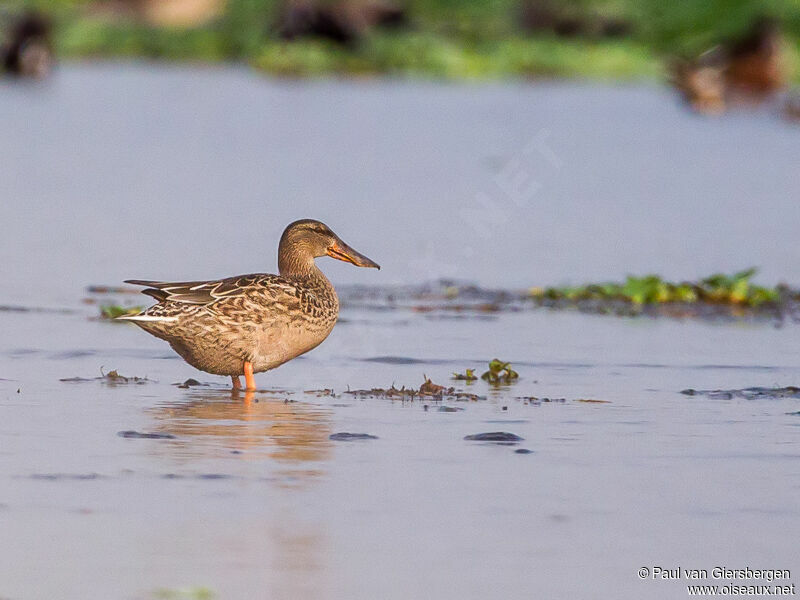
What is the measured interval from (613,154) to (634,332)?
13.4 metres

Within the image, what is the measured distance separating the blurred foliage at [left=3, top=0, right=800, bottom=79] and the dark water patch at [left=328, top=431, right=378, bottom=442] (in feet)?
97.6

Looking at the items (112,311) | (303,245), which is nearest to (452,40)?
(112,311)

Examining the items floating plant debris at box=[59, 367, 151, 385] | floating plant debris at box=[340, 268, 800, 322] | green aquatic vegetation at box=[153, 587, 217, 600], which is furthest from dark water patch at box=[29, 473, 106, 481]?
floating plant debris at box=[340, 268, 800, 322]

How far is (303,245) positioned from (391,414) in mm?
1797

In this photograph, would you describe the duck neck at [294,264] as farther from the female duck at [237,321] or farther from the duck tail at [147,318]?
the duck tail at [147,318]

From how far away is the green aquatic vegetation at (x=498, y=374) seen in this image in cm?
966

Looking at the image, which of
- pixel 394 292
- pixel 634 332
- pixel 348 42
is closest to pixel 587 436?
pixel 634 332

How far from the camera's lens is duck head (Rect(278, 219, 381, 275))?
1016 cm

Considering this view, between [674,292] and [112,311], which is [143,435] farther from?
[674,292]

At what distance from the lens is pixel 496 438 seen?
8.07m

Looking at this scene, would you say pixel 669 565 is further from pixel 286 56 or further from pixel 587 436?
pixel 286 56

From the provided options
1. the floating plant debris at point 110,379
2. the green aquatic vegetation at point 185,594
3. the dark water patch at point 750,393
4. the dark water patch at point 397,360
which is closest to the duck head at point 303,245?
the dark water patch at point 397,360

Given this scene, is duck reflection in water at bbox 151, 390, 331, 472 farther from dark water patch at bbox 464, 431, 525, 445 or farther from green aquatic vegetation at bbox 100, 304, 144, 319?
green aquatic vegetation at bbox 100, 304, 144, 319

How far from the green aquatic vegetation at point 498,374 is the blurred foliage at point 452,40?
28.1m
